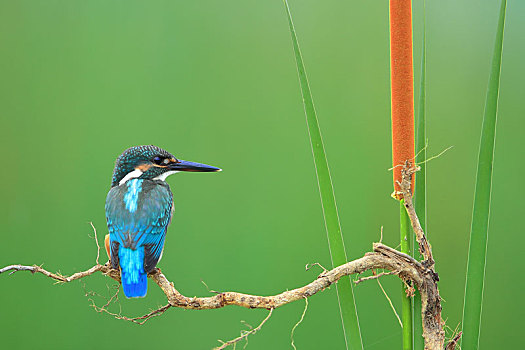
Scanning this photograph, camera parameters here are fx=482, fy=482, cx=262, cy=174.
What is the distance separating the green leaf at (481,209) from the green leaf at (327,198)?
0.49ft

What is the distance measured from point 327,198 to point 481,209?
20 cm

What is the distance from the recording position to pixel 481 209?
2.04 feet

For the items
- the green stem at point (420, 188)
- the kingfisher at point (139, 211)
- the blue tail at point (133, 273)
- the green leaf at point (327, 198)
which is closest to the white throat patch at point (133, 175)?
the kingfisher at point (139, 211)

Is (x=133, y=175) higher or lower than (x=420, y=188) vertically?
higher

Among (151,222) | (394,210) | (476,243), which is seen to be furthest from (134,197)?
(394,210)

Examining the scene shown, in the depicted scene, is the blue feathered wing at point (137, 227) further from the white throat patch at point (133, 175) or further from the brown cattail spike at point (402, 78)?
the brown cattail spike at point (402, 78)

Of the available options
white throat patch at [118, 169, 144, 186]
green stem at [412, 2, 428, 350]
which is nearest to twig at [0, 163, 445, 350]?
green stem at [412, 2, 428, 350]

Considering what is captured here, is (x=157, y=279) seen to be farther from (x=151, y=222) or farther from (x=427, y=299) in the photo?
(x=427, y=299)

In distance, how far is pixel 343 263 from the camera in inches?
24.8

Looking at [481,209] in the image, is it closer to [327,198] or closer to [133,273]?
[327,198]

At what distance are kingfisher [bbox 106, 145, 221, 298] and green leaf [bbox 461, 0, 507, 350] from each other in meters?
0.38

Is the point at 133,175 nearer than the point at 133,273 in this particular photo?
No

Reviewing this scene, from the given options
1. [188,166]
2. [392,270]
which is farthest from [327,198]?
[188,166]

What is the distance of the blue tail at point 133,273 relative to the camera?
65 centimetres
